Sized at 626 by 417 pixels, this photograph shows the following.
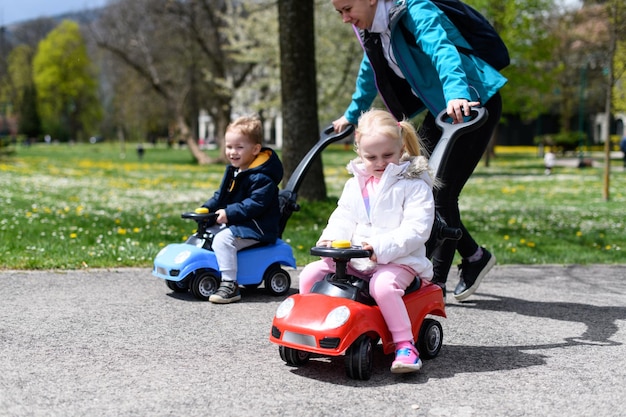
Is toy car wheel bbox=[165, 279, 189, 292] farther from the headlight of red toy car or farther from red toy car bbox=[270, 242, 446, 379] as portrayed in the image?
the headlight of red toy car

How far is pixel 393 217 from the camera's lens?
3789 mm

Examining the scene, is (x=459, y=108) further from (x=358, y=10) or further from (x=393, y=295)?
(x=393, y=295)

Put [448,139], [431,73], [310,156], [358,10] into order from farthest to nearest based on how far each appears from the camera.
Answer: [310,156] < [431,73] < [358,10] < [448,139]

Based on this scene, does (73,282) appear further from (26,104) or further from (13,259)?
(26,104)

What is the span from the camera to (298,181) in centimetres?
521

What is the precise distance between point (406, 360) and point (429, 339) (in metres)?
0.41

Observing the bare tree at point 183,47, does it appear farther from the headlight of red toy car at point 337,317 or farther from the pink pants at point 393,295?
the headlight of red toy car at point 337,317

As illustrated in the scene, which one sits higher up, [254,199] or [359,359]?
[254,199]

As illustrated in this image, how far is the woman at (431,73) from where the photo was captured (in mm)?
4320

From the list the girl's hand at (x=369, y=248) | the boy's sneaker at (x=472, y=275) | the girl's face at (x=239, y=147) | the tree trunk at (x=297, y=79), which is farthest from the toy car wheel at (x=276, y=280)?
the tree trunk at (x=297, y=79)

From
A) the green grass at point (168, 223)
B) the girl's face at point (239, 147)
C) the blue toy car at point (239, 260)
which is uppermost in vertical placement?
the girl's face at point (239, 147)

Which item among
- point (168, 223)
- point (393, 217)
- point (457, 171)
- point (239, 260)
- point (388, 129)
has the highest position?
point (388, 129)

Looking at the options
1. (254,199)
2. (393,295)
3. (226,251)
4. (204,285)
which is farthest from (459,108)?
(204,285)

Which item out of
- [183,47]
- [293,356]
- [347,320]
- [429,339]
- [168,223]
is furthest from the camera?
[183,47]
